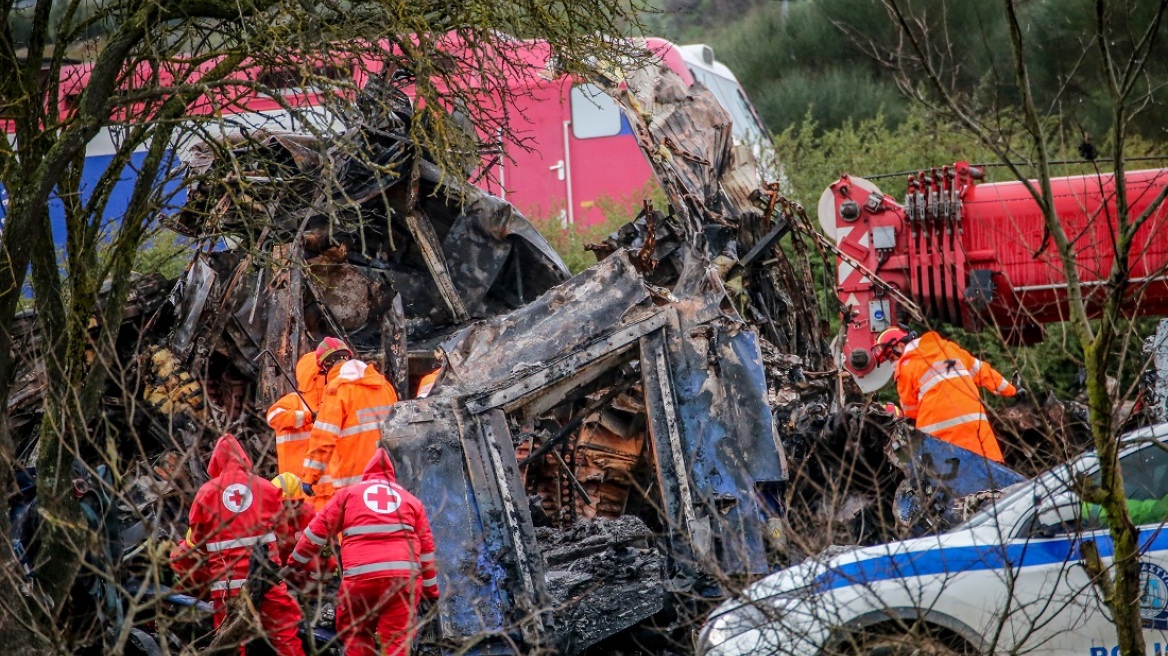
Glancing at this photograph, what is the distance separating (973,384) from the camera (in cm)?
812

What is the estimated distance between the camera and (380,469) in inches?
253

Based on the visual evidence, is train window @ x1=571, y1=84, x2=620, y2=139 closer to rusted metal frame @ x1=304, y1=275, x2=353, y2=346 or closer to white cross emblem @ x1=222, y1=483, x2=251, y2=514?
rusted metal frame @ x1=304, y1=275, x2=353, y2=346

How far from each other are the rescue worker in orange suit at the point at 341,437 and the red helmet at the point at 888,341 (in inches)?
150

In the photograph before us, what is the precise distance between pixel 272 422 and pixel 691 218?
336 cm

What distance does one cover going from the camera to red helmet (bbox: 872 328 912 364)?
33.3ft

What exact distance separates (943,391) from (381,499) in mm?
4537

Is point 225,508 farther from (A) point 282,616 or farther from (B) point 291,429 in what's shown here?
(B) point 291,429

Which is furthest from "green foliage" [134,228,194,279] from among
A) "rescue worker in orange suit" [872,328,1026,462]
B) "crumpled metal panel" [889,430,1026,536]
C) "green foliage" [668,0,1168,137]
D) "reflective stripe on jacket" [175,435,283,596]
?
"crumpled metal panel" [889,430,1026,536]

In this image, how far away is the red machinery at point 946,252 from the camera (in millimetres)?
10164

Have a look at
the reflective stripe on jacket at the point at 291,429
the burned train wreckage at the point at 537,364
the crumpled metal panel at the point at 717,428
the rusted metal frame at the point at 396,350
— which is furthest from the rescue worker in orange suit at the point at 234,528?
the rusted metal frame at the point at 396,350

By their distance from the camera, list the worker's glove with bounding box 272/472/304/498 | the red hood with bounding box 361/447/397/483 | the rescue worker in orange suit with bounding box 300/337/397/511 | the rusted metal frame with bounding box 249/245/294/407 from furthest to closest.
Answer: the rusted metal frame with bounding box 249/245/294/407 < the rescue worker in orange suit with bounding box 300/337/397/511 < the worker's glove with bounding box 272/472/304/498 < the red hood with bounding box 361/447/397/483

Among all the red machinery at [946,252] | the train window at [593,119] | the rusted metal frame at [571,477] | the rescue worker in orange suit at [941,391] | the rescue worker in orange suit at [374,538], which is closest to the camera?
the rescue worker in orange suit at [374,538]

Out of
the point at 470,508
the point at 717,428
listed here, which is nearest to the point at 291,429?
the point at 470,508

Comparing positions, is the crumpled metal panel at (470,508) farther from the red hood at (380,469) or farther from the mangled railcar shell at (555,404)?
the red hood at (380,469)
